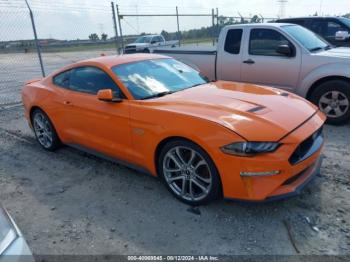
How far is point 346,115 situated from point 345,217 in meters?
2.94

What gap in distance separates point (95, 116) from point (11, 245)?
2228 mm

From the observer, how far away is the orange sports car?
111 inches

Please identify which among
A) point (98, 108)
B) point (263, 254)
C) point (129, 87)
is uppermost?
point (129, 87)

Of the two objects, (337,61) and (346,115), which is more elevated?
(337,61)

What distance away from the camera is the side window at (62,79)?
4575 millimetres

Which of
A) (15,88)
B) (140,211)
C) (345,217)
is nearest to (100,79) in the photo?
(140,211)

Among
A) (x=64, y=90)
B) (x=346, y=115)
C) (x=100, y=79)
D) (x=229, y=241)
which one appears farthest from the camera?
(x=346, y=115)

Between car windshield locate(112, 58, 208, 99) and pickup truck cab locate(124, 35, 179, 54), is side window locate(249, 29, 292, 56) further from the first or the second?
pickup truck cab locate(124, 35, 179, 54)

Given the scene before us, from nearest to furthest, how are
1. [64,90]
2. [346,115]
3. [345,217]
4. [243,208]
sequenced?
[345,217]
[243,208]
[64,90]
[346,115]

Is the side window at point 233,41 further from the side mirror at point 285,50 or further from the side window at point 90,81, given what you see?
the side window at point 90,81

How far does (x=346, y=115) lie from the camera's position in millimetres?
5445

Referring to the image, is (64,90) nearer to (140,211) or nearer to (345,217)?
(140,211)

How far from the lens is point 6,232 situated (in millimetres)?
1997

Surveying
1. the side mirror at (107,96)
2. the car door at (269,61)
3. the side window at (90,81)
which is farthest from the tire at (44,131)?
the car door at (269,61)
